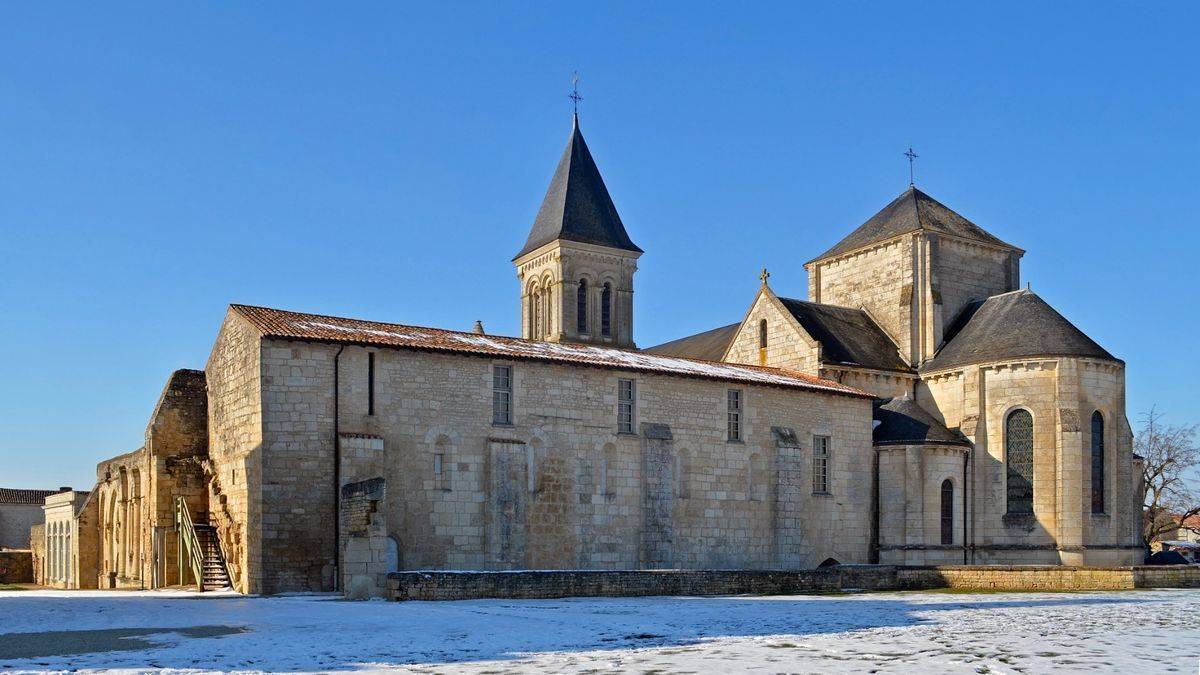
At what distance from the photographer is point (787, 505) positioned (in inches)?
1501

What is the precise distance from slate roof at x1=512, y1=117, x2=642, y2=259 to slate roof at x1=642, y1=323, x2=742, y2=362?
636cm

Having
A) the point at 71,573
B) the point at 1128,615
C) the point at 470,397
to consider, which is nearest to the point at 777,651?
the point at 1128,615

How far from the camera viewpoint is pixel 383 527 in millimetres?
27094

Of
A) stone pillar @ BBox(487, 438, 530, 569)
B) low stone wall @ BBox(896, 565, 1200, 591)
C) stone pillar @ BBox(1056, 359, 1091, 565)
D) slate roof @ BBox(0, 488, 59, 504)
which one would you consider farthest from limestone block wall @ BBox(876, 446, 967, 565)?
slate roof @ BBox(0, 488, 59, 504)

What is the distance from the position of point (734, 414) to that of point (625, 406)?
3901 millimetres

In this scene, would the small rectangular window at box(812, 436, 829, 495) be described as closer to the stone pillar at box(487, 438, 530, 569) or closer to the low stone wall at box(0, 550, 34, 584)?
the stone pillar at box(487, 438, 530, 569)

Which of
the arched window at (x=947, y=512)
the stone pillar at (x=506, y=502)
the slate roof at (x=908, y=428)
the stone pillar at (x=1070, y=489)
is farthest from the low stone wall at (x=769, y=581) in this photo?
the stone pillar at (x=1070, y=489)

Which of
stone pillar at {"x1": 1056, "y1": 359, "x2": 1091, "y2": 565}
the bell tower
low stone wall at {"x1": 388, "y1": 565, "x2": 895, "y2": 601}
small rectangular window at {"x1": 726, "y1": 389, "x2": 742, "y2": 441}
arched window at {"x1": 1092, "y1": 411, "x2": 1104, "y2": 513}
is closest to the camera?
low stone wall at {"x1": 388, "y1": 565, "x2": 895, "y2": 601}

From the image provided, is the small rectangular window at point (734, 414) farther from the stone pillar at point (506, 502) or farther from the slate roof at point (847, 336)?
the stone pillar at point (506, 502)

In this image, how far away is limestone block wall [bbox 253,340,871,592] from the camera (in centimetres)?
2984

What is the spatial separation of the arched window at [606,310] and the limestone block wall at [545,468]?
23.9 metres

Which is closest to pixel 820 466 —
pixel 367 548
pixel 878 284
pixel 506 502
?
pixel 878 284

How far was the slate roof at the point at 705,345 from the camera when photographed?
176 feet

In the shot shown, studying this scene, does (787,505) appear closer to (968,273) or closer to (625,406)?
(625,406)
